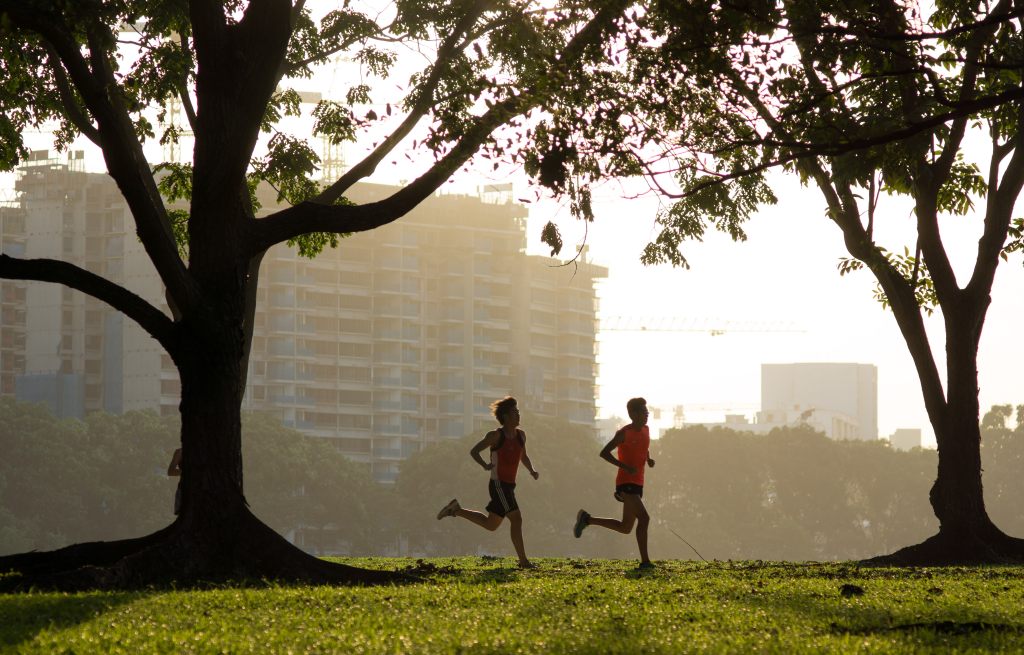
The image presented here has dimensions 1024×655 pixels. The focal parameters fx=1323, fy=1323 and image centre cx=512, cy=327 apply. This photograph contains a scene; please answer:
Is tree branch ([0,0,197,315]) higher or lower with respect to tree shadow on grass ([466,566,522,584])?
higher

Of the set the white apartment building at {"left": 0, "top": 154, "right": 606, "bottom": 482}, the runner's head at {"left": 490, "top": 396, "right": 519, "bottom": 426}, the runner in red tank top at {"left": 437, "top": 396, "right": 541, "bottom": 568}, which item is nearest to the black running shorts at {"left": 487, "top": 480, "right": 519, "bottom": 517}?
the runner in red tank top at {"left": 437, "top": 396, "right": 541, "bottom": 568}

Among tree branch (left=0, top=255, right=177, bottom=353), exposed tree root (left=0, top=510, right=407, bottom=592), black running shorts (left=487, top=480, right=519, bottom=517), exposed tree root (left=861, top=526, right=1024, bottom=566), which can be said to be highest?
tree branch (left=0, top=255, right=177, bottom=353)

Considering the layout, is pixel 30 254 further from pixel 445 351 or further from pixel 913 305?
pixel 913 305

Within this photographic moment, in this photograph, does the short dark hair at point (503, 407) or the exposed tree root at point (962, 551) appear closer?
the short dark hair at point (503, 407)

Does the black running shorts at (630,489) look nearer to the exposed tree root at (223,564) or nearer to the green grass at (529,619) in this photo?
the green grass at (529,619)

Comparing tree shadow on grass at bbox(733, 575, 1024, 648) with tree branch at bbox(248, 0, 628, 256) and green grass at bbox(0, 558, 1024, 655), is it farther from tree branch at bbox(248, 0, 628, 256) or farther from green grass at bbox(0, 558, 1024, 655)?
tree branch at bbox(248, 0, 628, 256)

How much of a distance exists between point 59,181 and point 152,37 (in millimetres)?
122320

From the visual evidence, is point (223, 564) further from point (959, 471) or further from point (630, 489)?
point (959, 471)

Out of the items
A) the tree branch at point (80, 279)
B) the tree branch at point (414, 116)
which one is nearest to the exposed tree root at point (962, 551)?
the tree branch at point (414, 116)

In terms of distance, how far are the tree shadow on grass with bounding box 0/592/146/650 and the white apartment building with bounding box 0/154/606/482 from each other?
114136 millimetres

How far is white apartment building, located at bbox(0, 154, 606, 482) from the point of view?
423ft

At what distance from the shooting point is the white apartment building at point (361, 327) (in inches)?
5079

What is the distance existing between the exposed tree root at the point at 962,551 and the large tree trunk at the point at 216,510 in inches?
320

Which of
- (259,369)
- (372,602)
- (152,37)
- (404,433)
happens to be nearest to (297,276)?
(259,369)
